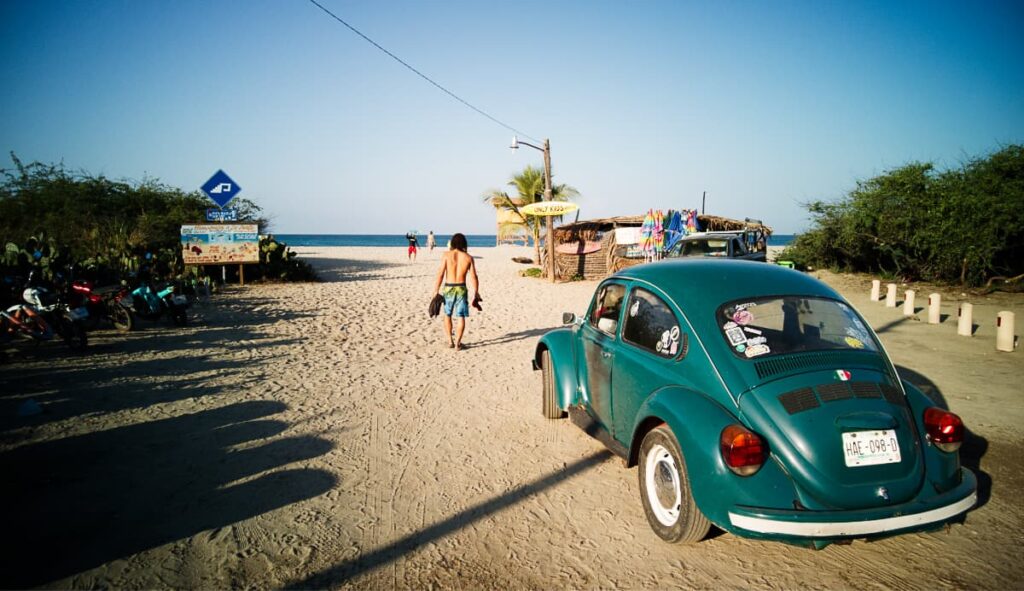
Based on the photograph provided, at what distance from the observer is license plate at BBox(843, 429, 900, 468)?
98.1 inches

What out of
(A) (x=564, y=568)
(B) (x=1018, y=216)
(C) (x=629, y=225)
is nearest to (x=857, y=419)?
(A) (x=564, y=568)

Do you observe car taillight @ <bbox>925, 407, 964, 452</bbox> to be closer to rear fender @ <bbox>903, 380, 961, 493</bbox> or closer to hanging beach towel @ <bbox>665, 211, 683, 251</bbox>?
rear fender @ <bbox>903, 380, 961, 493</bbox>

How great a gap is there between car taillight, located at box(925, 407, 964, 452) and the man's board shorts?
6028 mm

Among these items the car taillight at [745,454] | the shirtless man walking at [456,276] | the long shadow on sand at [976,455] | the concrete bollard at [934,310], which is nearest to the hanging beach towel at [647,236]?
the concrete bollard at [934,310]

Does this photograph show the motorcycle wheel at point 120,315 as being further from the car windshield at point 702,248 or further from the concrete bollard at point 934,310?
the concrete bollard at point 934,310

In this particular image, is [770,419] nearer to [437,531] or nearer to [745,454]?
[745,454]

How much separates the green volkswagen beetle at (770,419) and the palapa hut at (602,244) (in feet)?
50.8

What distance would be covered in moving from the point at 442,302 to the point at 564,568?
5387 mm

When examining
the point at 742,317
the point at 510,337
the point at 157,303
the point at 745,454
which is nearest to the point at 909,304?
the point at 510,337

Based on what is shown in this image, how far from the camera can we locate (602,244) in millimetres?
19219

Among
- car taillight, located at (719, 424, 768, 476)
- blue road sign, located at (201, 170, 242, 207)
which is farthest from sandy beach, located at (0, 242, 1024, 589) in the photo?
blue road sign, located at (201, 170, 242, 207)

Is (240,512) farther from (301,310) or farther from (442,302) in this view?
(301,310)

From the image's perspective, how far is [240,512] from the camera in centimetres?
337

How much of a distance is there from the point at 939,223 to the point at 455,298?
51.5 ft
